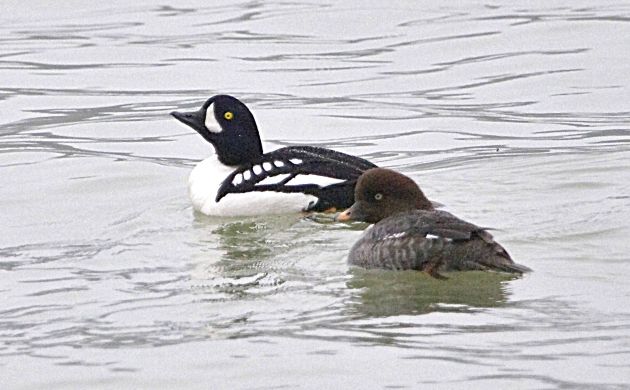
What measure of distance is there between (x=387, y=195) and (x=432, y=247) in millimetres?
903

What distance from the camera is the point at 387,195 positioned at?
9773 mm

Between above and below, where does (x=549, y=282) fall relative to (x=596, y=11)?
below

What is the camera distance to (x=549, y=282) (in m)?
8.73

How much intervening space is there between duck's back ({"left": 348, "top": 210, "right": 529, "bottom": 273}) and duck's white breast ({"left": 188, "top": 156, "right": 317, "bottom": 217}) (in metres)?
2.02

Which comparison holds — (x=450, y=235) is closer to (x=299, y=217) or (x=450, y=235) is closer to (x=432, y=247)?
(x=432, y=247)

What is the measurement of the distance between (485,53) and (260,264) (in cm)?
1000

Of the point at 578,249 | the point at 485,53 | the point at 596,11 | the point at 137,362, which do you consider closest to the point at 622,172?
the point at 578,249

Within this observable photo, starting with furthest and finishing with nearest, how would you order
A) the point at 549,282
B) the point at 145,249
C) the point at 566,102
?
the point at 566,102
the point at 145,249
the point at 549,282

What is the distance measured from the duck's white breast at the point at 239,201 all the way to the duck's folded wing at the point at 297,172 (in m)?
0.05

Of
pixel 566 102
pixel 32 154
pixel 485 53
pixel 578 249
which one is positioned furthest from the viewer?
pixel 485 53

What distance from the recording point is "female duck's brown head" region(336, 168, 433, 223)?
32.0ft

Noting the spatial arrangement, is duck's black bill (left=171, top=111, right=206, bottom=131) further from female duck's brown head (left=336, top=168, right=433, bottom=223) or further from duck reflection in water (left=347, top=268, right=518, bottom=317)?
duck reflection in water (left=347, top=268, right=518, bottom=317)

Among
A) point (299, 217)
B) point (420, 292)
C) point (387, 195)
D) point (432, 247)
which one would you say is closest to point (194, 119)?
point (299, 217)

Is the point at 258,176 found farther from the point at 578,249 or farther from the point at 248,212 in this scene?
the point at 578,249
